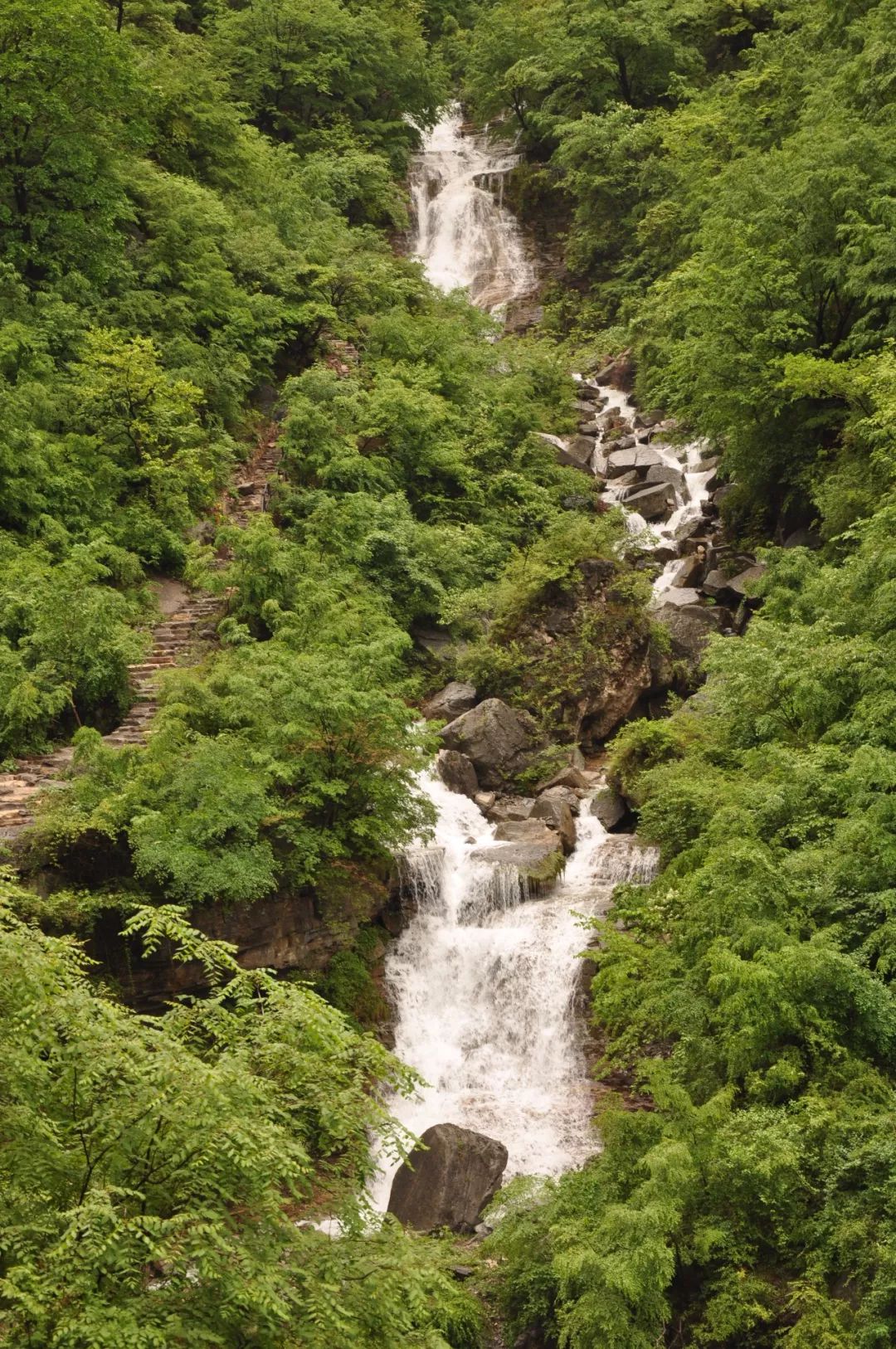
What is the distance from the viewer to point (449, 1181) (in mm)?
13102

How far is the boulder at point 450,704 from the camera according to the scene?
21250 millimetres

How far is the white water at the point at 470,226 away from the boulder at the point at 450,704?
64.1 ft

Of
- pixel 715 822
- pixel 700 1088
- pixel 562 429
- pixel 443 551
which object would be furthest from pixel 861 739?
pixel 562 429

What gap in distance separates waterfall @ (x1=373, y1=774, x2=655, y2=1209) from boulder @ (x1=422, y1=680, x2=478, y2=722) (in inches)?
98.1

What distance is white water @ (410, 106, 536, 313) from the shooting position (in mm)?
38281

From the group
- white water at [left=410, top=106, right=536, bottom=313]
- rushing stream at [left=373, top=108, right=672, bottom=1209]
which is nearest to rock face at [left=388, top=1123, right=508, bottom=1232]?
rushing stream at [left=373, top=108, right=672, bottom=1209]

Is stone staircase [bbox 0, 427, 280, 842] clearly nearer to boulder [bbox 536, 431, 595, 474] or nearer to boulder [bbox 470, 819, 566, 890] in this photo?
boulder [bbox 470, 819, 566, 890]

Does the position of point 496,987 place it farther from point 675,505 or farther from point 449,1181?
point 675,505

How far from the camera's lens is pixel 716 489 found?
86.8ft

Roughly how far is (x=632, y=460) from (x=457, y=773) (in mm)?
12393

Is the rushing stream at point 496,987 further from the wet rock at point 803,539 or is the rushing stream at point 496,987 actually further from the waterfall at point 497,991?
the wet rock at point 803,539

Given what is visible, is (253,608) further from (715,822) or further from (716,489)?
(716,489)

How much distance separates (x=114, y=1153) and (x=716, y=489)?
73.6 ft

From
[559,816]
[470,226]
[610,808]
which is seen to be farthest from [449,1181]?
[470,226]
